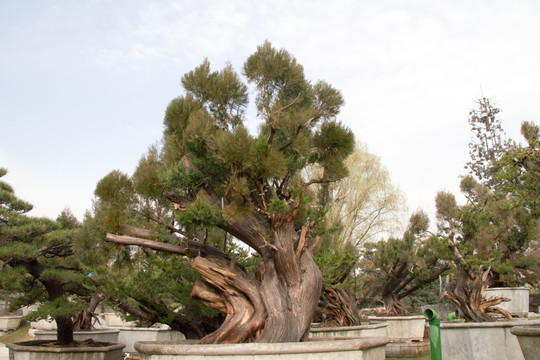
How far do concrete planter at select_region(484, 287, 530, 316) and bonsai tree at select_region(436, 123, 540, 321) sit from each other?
23 cm

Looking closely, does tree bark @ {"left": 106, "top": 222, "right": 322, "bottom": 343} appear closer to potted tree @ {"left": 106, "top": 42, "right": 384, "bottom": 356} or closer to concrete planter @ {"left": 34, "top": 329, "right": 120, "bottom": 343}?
potted tree @ {"left": 106, "top": 42, "right": 384, "bottom": 356}

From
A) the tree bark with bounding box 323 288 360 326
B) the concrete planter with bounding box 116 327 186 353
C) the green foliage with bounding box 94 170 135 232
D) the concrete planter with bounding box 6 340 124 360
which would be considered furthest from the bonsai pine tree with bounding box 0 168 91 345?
the tree bark with bounding box 323 288 360 326

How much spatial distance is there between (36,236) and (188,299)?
3.44 meters

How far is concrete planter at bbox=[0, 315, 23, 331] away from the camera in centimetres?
2059

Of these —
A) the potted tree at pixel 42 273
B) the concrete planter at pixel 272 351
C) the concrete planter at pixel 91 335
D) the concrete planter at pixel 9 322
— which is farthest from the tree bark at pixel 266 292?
the concrete planter at pixel 9 322

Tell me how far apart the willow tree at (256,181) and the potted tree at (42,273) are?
2.77 meters

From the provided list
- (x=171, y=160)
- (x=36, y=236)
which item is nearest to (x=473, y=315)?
(x=171, y=160)

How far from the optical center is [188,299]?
26.1ft

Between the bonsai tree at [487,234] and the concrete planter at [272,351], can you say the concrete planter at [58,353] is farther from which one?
the bonsai tree at [487,234]

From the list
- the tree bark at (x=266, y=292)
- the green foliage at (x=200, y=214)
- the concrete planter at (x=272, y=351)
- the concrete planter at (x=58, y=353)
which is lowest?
the concrete planter at (x=58, y=353)

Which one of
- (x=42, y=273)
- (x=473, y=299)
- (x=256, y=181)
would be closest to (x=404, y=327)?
(x=473, y=299)

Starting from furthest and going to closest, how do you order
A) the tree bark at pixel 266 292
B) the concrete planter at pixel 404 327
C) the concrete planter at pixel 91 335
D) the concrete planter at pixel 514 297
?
the concrete planter at pixel 404 327, the concrete planter at pixel 514 297, the concrete planter at pixel 91 335, the tree bark at pixel 266 292

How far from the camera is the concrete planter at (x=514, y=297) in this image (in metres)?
11.7

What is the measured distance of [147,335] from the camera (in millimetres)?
11969
